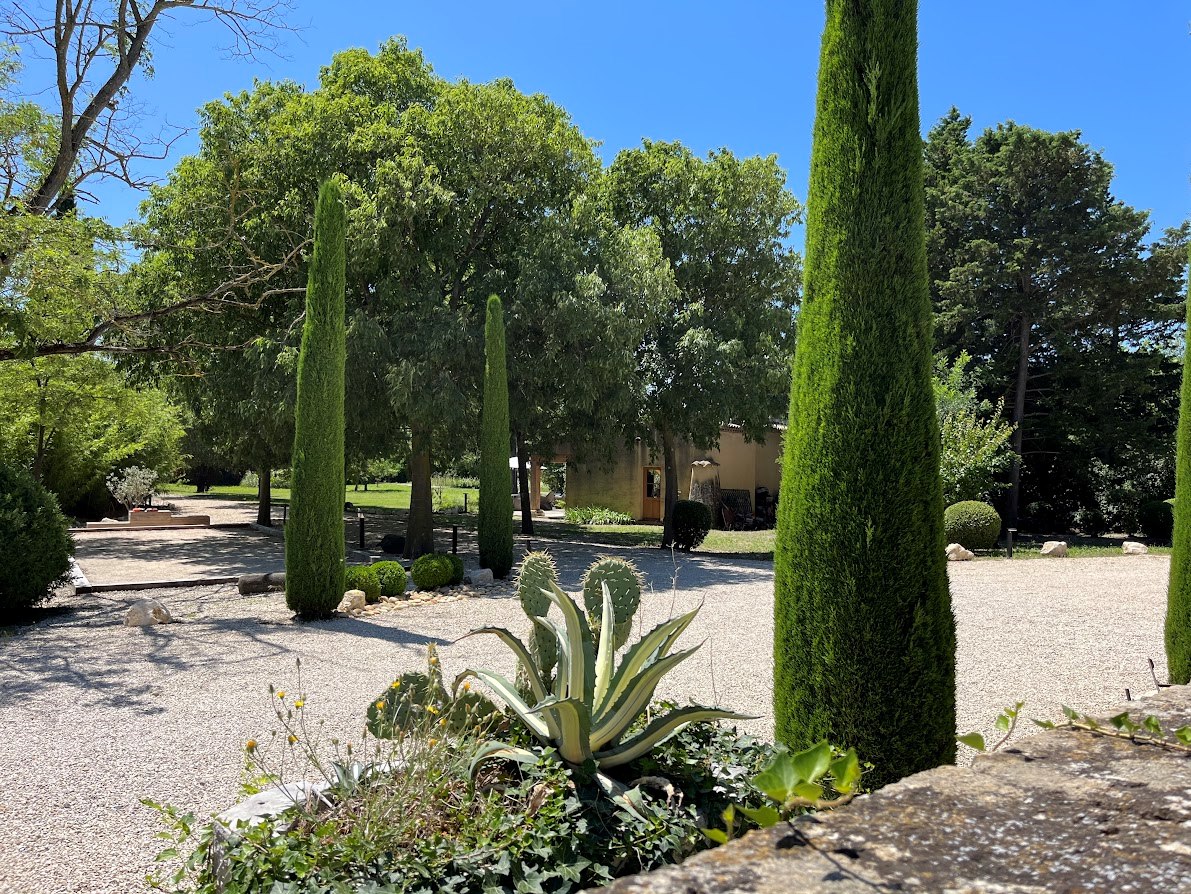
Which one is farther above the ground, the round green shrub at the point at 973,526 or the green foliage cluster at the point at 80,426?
the green foliage cluster at the point at 80,426

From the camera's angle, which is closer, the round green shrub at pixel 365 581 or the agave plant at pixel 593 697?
the agave plant at pixel 593 697

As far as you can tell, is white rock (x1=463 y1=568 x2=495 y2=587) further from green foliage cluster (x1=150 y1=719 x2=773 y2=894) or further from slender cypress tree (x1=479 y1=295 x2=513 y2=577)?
green foliage cluster (x1=150 y1=719 x2=773 y2=894)

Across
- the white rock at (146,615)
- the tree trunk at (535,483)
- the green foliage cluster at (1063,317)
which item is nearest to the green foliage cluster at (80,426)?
the white rock at (146,615)

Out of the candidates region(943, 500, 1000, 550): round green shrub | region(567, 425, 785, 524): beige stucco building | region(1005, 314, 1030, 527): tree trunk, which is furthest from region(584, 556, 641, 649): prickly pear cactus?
region(1005, 314, 1030, 527): tree trunk

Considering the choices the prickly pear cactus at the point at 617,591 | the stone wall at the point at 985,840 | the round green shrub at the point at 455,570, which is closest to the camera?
the stone wall at the point at 985,840

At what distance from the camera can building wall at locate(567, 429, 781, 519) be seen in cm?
2770

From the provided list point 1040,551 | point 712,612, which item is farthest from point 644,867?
point 1040,551

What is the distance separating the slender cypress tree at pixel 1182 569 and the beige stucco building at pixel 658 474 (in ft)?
70.7

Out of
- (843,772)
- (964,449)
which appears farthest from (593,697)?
(964,449)

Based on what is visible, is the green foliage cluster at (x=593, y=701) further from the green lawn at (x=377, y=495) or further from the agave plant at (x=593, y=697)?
the green lawn at (x=377, y=495)

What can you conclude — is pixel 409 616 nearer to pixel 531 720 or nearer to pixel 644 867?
pixel 531 720

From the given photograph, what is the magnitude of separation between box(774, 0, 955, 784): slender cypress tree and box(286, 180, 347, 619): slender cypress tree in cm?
710

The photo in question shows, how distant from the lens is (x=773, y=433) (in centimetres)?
2850

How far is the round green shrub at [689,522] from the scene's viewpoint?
18.4 metres
